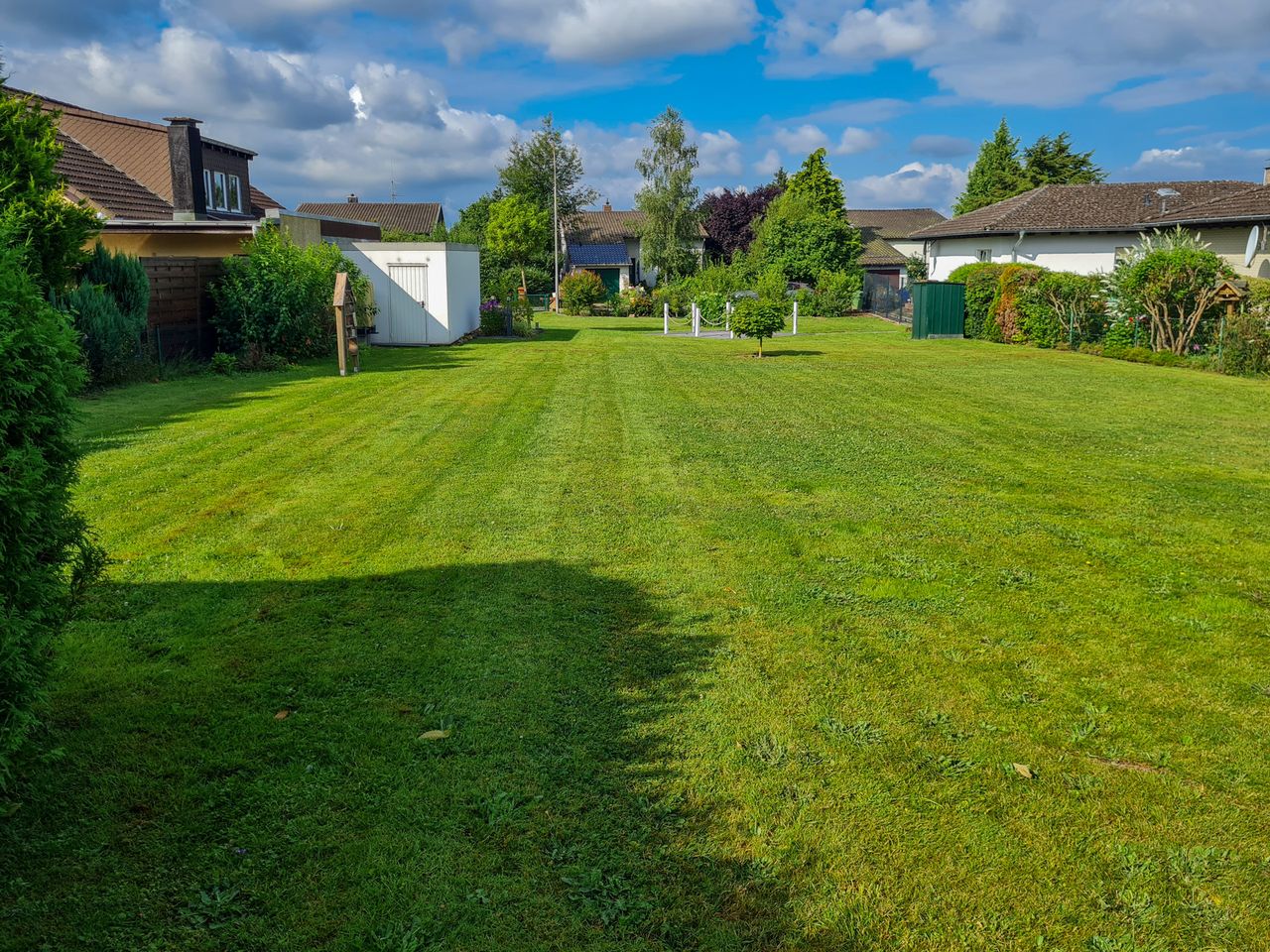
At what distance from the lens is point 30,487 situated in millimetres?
3277

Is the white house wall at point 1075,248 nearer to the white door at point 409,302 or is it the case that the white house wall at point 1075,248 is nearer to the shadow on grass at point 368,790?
the white door at point 409,302

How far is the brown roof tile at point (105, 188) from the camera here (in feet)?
69.6

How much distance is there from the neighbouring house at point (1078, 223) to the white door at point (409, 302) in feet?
79.5

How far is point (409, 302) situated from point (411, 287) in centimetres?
43

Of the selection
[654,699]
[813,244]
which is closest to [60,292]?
[654,699]

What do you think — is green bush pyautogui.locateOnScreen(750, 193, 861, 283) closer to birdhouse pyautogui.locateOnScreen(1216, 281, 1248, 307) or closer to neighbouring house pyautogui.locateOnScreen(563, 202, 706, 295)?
neighbouring house pyautogui.locateOnScreen(563, 202, 706, 295)

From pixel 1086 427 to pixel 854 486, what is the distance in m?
5.45

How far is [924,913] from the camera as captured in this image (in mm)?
2883

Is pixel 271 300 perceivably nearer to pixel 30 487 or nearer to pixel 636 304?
pixel 30 487

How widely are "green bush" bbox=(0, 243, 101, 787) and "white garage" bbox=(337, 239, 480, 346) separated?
20660 mm

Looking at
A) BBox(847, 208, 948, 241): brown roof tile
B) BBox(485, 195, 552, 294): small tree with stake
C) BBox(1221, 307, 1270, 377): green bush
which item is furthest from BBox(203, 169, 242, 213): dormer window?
BBox(847, 208, 948, 241): brown roof tile

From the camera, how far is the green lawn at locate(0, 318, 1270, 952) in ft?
9.54

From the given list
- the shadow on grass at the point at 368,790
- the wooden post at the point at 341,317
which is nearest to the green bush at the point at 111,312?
the wooden post at the point at 341,317

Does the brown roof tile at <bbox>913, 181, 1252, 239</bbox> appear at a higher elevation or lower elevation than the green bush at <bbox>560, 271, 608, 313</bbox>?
higher
